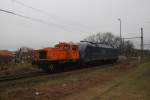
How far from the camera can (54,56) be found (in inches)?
870

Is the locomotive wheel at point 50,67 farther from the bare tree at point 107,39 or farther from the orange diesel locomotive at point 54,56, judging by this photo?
the bare tree at point 107,39

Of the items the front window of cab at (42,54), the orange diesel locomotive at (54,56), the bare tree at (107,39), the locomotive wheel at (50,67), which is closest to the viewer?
the orange diesel locomotive at (54,56)

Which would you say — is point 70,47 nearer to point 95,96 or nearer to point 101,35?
point 95,96

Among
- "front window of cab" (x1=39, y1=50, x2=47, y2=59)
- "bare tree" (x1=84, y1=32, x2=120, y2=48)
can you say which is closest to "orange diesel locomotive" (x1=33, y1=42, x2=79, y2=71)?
"front window of cab" (x1=39, y1=50, x2=47, y2=59)

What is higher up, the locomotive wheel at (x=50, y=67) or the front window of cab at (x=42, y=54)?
the front window of cab at (x=42, y=54)

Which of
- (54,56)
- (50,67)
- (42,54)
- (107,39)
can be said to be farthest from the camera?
(107,39)

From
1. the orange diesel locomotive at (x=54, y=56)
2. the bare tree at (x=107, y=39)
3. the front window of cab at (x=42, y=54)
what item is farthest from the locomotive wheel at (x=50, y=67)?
the bare tree at (x=107, y=39)

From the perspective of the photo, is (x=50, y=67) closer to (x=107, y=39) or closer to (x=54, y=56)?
(x=54, y=56)

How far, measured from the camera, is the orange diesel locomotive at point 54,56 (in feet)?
69.8

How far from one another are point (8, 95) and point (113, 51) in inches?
1170

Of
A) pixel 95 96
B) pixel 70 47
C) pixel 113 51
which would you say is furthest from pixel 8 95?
pixel 113 51

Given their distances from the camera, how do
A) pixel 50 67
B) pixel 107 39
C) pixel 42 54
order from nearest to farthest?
pixel 50 67 < pixel 42 54 < pixel 107 39

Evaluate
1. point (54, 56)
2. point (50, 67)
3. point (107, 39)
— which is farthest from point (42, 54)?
point (107, 39)

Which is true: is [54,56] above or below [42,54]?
below
